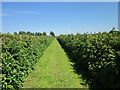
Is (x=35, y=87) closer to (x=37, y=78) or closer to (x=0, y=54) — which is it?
(x=37, y=78)

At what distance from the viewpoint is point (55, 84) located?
594 cm

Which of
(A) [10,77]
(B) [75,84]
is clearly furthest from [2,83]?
(B) [75,84]

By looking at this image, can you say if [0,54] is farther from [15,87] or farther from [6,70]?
[15,87]

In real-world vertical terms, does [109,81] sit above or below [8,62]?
below

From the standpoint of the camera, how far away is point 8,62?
4.45 m

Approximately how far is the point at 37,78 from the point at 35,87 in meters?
1.09

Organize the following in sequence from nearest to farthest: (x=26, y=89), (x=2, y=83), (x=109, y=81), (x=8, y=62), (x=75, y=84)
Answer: (x=2, y=83)
(x=8, y=62)
(x=109, y=81)
(x=26, y=89)
(x=75, y=84)

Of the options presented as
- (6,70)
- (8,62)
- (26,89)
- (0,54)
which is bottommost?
(26,89)

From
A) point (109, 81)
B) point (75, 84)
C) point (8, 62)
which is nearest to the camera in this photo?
point (8, 62)

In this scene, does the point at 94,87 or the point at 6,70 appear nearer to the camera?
the point at 6,70

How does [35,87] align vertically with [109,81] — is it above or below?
below

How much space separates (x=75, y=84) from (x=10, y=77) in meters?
3.04

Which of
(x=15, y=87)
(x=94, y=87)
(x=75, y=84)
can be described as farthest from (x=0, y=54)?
(x=94, y=87)

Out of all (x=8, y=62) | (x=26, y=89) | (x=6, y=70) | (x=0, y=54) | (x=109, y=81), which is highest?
(x=0, y=54)
